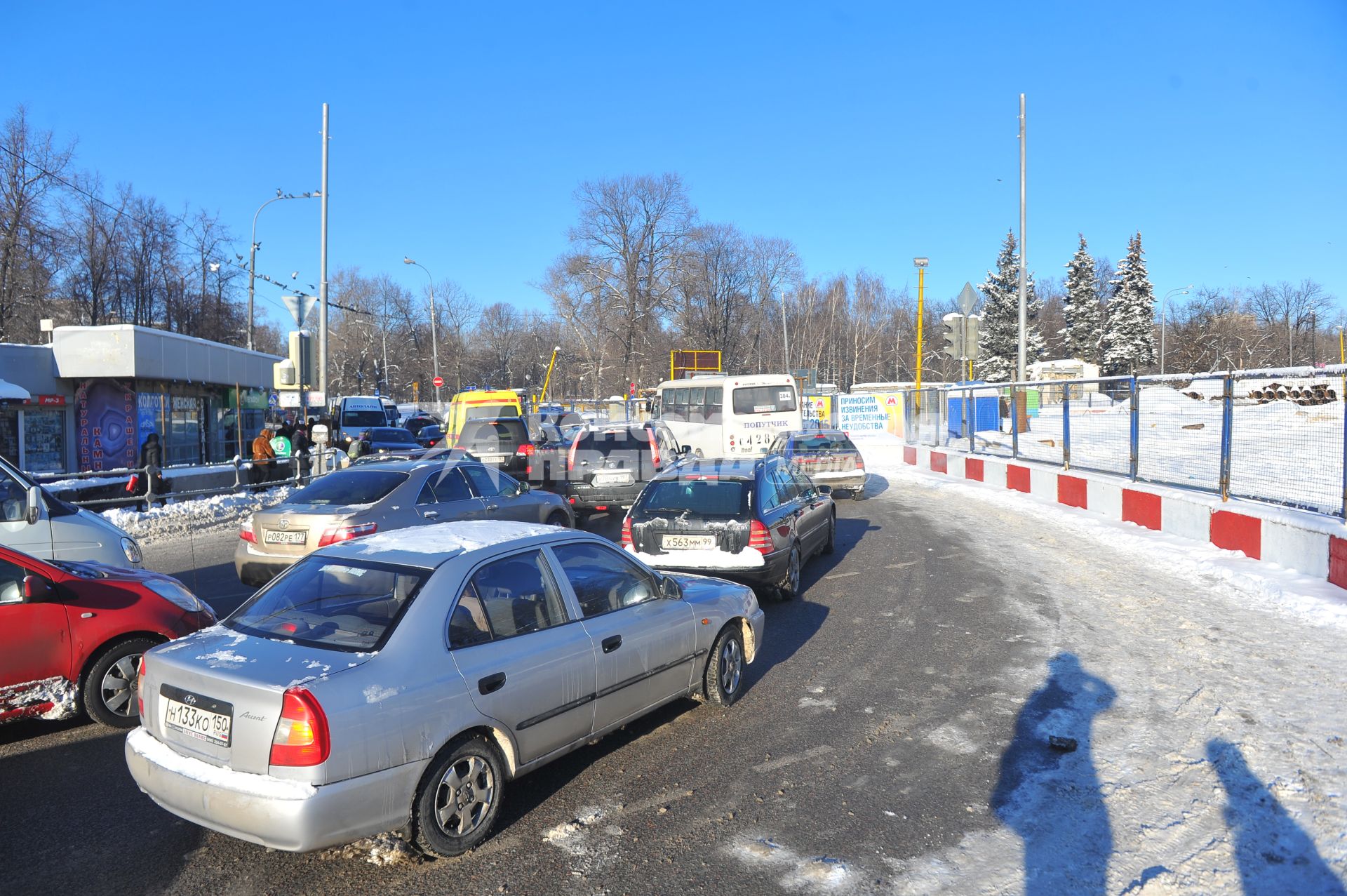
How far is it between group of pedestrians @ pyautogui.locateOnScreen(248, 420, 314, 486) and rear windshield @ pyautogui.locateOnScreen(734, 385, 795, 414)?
11.2 metres

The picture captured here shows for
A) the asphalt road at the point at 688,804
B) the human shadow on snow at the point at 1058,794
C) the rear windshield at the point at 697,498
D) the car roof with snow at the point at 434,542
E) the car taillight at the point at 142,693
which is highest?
the car roof with snow at the point at 434,542

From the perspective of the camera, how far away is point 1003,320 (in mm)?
72500

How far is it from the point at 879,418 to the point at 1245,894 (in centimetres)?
3303

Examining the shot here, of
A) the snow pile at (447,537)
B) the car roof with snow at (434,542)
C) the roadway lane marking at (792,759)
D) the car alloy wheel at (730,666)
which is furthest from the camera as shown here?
the car alloy wheel at (730,666)

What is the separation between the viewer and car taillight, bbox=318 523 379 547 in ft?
29.7

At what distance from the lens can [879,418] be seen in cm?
3600

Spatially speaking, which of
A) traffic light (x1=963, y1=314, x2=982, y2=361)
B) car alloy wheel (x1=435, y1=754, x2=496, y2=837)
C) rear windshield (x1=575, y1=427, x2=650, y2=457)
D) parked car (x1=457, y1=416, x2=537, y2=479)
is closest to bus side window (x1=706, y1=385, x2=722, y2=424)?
parked car (x1=457, y1=416, x2=537, y2=479)

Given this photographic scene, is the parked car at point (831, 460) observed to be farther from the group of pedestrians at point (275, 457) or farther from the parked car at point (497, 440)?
the group of pedestrians at point (275, 457)

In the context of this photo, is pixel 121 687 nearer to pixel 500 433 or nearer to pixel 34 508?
pixel 34 508

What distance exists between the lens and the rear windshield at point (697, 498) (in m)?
9.00

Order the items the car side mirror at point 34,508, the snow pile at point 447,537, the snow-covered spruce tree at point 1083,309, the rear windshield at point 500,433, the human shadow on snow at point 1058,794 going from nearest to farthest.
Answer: the human shadow on snow at point 1058,794 → the snow pile at point 447,537 → the car side mirror at point 34,508 → the rear windshield at point 500,433 → the snow-covered spruce tree at point 1083,309

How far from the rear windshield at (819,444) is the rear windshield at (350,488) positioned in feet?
36.0

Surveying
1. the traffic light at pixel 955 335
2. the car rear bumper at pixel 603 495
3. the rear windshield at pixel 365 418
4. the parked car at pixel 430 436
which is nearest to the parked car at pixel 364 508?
the car rear bumper at pixel 603 495

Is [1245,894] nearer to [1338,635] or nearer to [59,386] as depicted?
[1338,635]
